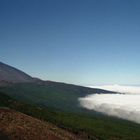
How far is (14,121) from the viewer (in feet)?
350

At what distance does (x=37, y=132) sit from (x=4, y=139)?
53.3 feet

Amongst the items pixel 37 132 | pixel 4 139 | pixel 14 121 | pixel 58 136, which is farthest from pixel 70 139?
pixel 4 139

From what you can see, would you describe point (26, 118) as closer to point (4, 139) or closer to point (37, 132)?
point (37, 132)

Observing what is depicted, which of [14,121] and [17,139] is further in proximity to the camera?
[14,121]

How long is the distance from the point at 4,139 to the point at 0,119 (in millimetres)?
17937

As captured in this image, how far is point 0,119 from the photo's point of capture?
10600 cm

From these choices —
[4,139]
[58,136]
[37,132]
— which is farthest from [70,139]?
[4,139]

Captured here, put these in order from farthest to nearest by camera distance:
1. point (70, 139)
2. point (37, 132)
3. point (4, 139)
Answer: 1. point (70, 139)
2. point (37, 132)
3. point (4, 139)

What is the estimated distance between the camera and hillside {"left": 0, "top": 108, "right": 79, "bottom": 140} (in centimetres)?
9429

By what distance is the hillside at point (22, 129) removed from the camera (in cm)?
9429

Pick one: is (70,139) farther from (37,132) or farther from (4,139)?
(4,139)

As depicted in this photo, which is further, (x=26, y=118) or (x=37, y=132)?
(x=26, y=118)

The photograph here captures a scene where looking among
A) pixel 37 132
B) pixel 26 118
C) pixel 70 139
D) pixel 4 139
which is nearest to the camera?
pixel 4 139

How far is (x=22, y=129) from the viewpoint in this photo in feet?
328
